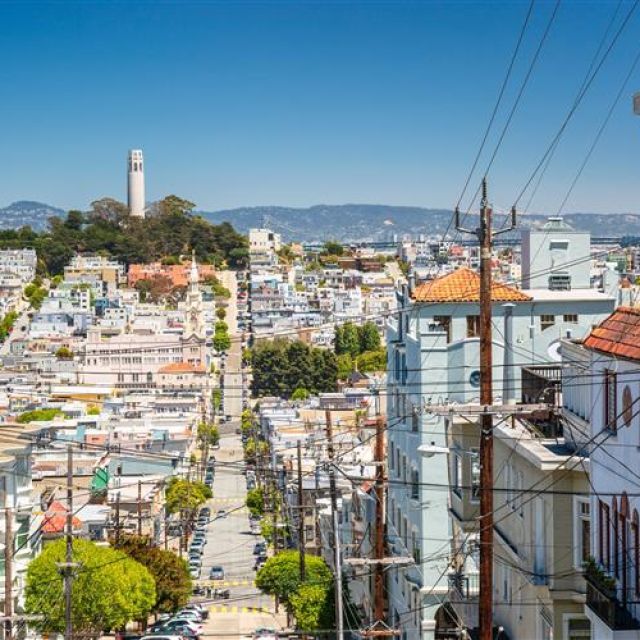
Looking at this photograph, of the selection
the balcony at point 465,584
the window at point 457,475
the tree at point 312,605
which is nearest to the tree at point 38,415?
the tree at point 312,605

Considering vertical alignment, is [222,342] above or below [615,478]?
below

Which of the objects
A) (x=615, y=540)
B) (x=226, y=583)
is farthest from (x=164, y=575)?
(x=615, y=540)

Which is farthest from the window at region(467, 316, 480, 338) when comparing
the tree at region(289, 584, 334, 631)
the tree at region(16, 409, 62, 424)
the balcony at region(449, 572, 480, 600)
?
the tree at region(16, 409, 62, 424)

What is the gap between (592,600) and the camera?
11.8 meters

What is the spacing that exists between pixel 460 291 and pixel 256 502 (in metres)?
49.1

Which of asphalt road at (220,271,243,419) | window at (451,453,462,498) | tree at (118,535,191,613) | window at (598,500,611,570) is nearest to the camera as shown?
window at (598,500,611,570)

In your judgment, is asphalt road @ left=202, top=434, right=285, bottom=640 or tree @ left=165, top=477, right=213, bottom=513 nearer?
asphalt road @ left=202, top=434, right=285, bottom=640

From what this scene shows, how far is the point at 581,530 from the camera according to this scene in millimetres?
13844

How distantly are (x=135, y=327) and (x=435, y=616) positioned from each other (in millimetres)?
116948

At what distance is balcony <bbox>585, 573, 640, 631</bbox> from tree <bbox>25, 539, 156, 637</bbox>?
66.6 ft

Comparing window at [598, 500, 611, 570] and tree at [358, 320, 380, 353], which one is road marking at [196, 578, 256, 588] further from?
tree at [358, 320, 380, 353]

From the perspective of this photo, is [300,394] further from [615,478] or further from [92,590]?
[615,478]

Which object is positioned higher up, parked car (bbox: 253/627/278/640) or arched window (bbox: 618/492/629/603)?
arched window (bbox: 618/492/629/603)

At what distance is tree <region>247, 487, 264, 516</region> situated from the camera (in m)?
70.0
